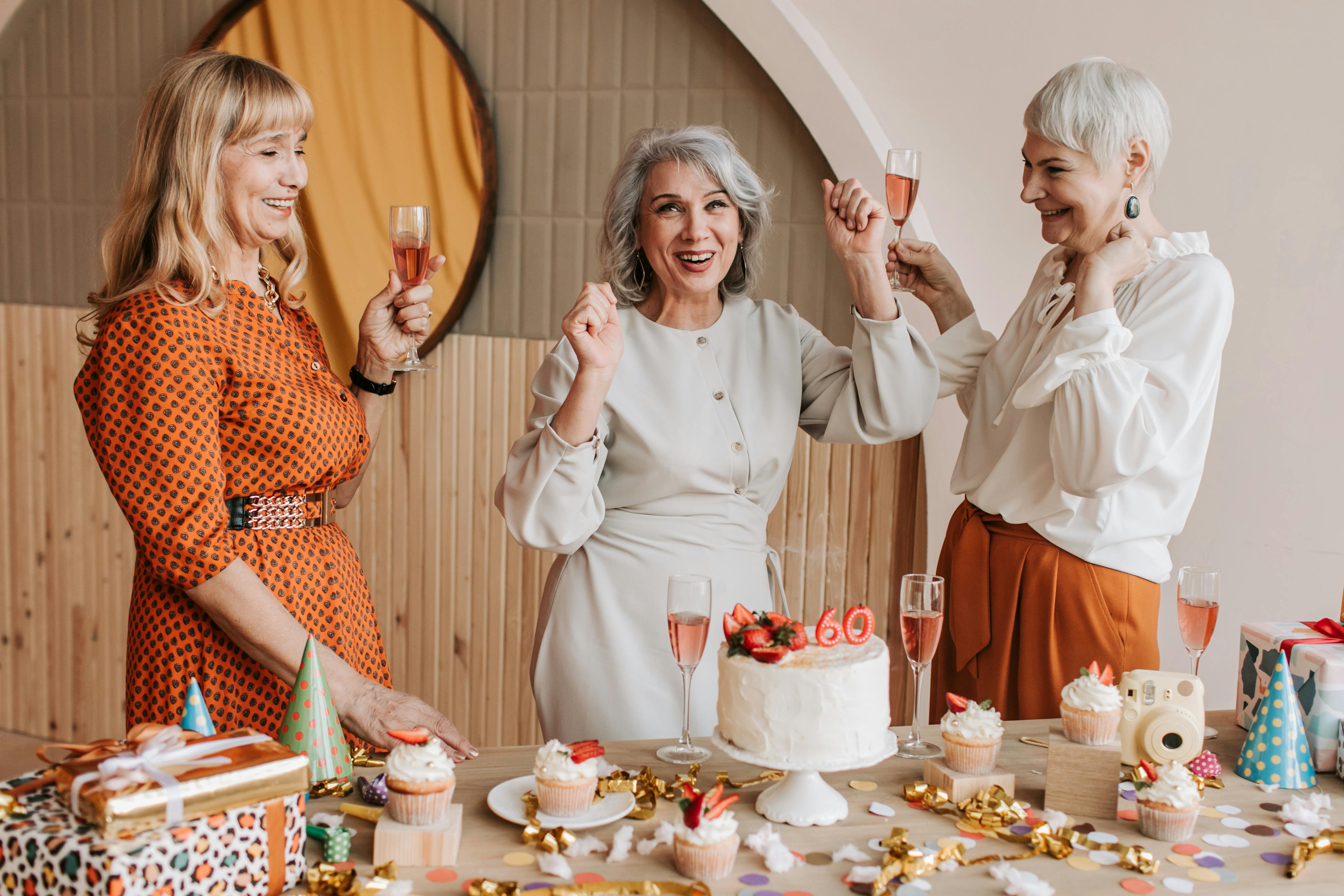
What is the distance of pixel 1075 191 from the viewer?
6.25 ft

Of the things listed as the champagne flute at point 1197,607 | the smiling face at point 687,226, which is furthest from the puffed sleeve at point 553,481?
the champagne flute at point 1197,607

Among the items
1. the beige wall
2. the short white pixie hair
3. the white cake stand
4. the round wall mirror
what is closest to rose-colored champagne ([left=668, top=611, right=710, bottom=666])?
the white cake stand

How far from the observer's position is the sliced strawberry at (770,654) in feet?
4.31

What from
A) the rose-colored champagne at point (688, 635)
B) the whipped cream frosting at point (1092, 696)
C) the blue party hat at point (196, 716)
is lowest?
the blue party hat at point (196, 716)

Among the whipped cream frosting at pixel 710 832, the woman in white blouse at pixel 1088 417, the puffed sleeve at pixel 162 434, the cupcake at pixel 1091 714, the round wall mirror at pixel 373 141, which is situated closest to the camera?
the whipped cream frosting at pixel 710 832

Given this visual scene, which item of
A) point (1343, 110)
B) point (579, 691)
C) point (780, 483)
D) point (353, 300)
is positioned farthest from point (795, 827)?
point (353, 300)

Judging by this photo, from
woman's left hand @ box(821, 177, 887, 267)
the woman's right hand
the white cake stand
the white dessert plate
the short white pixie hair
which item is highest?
the short white pixie hair

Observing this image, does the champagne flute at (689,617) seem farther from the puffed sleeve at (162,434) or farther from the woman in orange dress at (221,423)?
the puffed sleeve at (162,434)

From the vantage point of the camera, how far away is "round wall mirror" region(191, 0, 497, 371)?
3492mm

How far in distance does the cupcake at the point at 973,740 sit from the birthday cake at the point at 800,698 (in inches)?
5.3

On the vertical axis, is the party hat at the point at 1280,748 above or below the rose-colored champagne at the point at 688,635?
below

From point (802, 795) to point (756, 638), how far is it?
0.20 meters

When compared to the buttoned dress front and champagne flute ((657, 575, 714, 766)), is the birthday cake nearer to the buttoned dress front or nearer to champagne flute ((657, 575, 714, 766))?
champagne flute ((657, 575, 714, 766))

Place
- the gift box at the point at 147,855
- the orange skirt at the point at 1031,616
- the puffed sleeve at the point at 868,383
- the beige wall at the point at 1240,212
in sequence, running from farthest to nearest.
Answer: the beige wall at the point at 1240,212 < the puffed sleeve at the point at 868,383 < the orange skirt at the point at 1031,616 < the gift box at the point at 147,855
